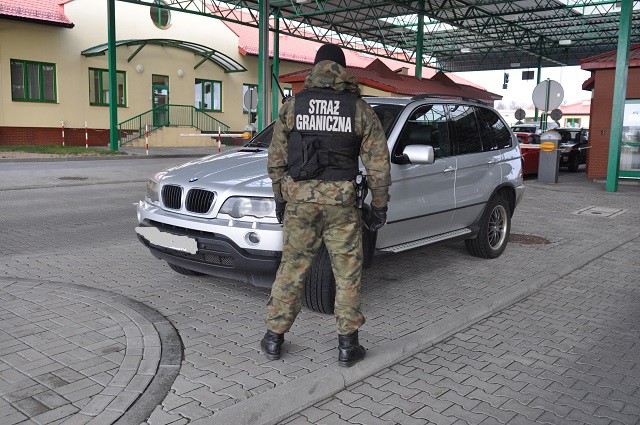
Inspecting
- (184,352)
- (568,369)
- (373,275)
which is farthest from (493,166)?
(184,352)

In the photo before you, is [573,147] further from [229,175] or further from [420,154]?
[229,175]

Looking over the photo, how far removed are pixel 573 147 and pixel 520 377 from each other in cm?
1960

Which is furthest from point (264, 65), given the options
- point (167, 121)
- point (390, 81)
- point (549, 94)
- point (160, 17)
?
point (160, 17)

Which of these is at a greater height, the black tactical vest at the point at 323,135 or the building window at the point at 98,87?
the building window at the point at 98,87

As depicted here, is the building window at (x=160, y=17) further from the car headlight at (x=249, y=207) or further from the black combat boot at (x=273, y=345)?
the black combat boot at (x=273, y=345)

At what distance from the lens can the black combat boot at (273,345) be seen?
12.9 feet

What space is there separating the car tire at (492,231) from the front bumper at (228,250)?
10.1ft

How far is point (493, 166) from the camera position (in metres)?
6.78

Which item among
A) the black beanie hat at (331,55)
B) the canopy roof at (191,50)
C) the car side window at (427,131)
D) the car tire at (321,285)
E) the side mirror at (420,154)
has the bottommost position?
the car tire at (321,285)

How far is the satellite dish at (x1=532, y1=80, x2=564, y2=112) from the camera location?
14469mm

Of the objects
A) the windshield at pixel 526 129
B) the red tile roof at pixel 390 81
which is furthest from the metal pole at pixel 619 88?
the red tile roof at pixel 390 81

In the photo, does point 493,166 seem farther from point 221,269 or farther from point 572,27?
point 572,27

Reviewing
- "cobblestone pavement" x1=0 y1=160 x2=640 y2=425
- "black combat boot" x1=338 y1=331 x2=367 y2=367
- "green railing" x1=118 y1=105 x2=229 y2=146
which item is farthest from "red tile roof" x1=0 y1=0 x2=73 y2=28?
"black combat boot" x1=338 y1=331 x2=367 y2=367

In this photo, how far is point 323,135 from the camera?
3.70m
